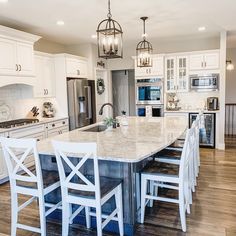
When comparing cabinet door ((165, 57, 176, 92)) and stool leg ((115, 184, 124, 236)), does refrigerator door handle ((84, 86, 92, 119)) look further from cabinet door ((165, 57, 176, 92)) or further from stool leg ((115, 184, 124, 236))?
stool leg ((115, 184, 124, 236))

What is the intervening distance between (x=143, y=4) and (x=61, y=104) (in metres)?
3.07

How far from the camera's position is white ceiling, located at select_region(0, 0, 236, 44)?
365 cm

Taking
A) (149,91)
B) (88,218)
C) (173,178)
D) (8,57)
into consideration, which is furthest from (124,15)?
(88,218)

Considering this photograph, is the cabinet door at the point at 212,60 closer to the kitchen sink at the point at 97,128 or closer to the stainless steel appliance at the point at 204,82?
the stainless steel appliance at the point at 204,82

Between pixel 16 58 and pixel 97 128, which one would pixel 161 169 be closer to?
pixel 97 128

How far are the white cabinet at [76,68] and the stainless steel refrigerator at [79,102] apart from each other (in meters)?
0.19

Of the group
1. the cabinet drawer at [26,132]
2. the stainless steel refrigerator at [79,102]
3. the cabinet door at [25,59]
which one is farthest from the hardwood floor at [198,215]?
the stainless steel refrigerator at [79,102]

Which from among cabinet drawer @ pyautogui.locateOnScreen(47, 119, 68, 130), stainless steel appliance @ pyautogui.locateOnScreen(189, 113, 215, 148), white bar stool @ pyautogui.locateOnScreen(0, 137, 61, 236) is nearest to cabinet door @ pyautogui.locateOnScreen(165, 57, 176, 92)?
stainless steel appliance @ pyautogui.locateOnScreen(189, 113, 215, 148)

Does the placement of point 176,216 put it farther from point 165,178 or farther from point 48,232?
point 48,232

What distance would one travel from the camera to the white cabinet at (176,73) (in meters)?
6.15

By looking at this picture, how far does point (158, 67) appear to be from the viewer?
6.28 meters

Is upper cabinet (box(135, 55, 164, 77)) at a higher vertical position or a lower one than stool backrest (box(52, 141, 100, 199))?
higher

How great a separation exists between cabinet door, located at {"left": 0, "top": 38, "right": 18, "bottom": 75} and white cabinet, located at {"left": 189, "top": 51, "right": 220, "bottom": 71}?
406 cm

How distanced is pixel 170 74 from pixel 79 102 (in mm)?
2438
